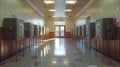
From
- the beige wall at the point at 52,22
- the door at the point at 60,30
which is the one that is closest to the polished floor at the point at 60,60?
the beige wall at the point at 52,22

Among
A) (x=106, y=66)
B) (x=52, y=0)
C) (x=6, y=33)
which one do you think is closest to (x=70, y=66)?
(x=106, y=66)

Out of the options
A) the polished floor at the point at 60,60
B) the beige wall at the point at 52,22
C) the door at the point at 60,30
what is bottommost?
the polished floor at the point at 60,60

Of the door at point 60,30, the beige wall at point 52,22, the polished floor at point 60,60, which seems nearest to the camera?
the polished floor at point 60,60

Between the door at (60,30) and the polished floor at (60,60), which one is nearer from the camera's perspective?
the polished floor at (60,60)

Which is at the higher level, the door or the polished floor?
the door

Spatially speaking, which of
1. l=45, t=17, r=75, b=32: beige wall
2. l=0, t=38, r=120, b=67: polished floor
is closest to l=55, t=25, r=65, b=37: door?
l=45, t=17, r=75, b=32: beige wall

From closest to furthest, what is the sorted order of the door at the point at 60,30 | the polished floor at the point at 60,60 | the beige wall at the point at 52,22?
1. the polished floor at the point at 60,60
2. the beige wall at the point at 52,22
3. the door at the point at 60,30

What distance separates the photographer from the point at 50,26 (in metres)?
31.3

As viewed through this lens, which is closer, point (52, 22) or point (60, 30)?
point (52, 22)

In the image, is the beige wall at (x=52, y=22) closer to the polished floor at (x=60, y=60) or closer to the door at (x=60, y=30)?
the door at (x=60, y=30)

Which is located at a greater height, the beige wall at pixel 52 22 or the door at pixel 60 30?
the beige wall at pixel 52 22

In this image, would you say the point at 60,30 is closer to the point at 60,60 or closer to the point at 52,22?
the point at 52,22

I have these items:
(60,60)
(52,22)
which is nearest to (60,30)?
(52,22)

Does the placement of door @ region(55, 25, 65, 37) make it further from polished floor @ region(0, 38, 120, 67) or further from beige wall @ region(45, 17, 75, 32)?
polished floor @ region(0, 38, 120, 67)
